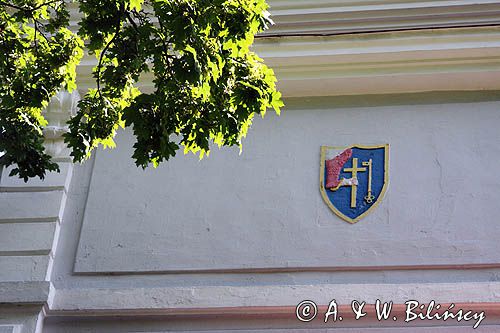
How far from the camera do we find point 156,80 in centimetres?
754

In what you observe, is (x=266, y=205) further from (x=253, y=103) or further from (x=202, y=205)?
(x=253, y=103)

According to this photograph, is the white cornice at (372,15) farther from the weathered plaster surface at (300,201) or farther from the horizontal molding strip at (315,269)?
the horizontal molding strip at (315,269)

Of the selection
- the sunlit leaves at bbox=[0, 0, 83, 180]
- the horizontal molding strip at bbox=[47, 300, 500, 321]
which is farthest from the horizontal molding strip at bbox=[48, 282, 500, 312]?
the sunlit leaves at bbox=[0, 0, 83, 180]

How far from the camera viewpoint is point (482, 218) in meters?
8.59

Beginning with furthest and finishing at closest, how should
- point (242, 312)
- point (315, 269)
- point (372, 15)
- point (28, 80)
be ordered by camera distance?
point (372, 15)
point (315, 269)
point (242, 312)
point (28, 80)

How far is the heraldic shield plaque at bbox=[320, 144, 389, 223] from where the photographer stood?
8.77m

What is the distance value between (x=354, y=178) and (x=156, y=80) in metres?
1.98

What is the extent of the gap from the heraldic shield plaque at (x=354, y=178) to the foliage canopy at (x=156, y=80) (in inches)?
59.5

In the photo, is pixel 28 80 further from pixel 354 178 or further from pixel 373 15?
pixel 373 15

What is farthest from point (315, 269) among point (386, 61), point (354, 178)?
point (386, 61)

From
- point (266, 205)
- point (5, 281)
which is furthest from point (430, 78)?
point (5, 281)

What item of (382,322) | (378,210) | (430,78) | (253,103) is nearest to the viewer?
(253,103)

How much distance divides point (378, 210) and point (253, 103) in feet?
6.04

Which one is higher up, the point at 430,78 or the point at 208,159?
the point at 430,78
